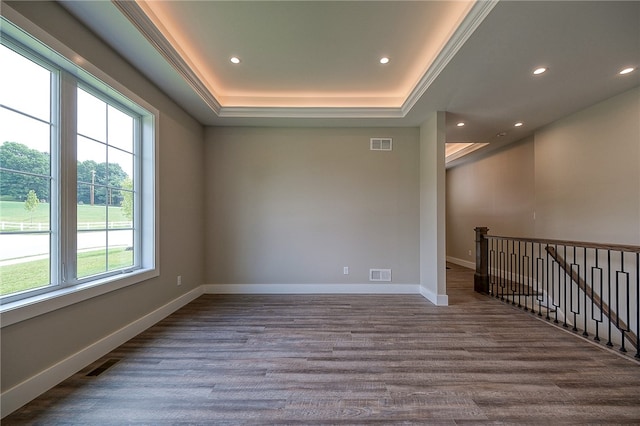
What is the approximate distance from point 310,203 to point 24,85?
3.22 m

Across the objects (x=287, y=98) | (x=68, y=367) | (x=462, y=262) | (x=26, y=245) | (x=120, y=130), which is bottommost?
(x=462, y=262)

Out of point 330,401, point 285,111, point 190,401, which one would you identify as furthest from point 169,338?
point 285,111

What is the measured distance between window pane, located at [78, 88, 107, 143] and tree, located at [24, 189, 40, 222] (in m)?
0.66

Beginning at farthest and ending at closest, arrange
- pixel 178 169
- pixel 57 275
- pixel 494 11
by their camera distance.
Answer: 1. pixel 178 169
2. pixel 57 275
3. pixel 494 11

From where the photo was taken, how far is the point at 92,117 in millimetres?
2338

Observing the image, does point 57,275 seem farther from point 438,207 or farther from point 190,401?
point 438,207

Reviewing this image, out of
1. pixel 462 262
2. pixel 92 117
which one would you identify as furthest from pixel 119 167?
pixel 462 262

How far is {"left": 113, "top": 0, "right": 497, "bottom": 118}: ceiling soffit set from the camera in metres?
2.01

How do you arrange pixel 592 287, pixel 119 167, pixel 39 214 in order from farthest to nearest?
pixel 592 287
pixel 119 167
pixel 39 214

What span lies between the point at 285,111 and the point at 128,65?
73.8 inches

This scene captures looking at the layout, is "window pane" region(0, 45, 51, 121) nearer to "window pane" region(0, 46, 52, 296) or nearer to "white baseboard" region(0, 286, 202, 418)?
"window pane" region(0, 46, 52, 296)

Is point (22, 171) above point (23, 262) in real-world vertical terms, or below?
above

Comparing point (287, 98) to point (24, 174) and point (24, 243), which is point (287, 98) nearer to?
point (24, 174)

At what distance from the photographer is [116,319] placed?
2426 millimetres
